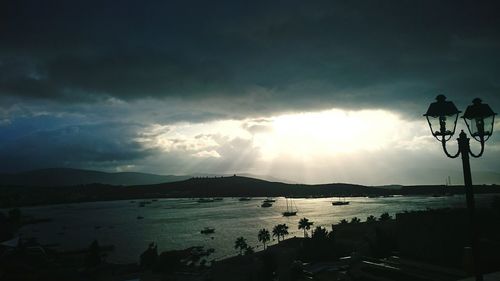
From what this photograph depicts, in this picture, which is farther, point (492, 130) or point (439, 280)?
point (439, 280)

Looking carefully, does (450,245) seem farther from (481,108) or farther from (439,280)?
(481,108)

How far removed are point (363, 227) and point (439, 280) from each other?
51.2 meters

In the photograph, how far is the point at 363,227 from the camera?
66.1m

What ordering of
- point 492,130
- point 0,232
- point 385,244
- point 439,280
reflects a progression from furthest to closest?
point 0,232 → point 385,244 → point 439,280 → point 492,130

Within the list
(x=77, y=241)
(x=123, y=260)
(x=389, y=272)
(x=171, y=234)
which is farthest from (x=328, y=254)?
(x=77, y=241)

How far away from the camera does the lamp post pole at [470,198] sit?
22.8 ft

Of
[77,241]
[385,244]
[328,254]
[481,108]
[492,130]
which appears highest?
[481,108]

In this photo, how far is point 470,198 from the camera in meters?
7.09

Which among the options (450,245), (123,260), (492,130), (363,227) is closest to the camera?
(492,130)

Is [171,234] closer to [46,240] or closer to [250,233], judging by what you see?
[250,233]

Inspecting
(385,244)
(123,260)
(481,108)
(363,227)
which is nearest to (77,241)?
(123,260)

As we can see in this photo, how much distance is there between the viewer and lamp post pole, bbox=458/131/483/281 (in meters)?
6.95

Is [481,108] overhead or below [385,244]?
overhead

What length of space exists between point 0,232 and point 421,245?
80.7 metres
